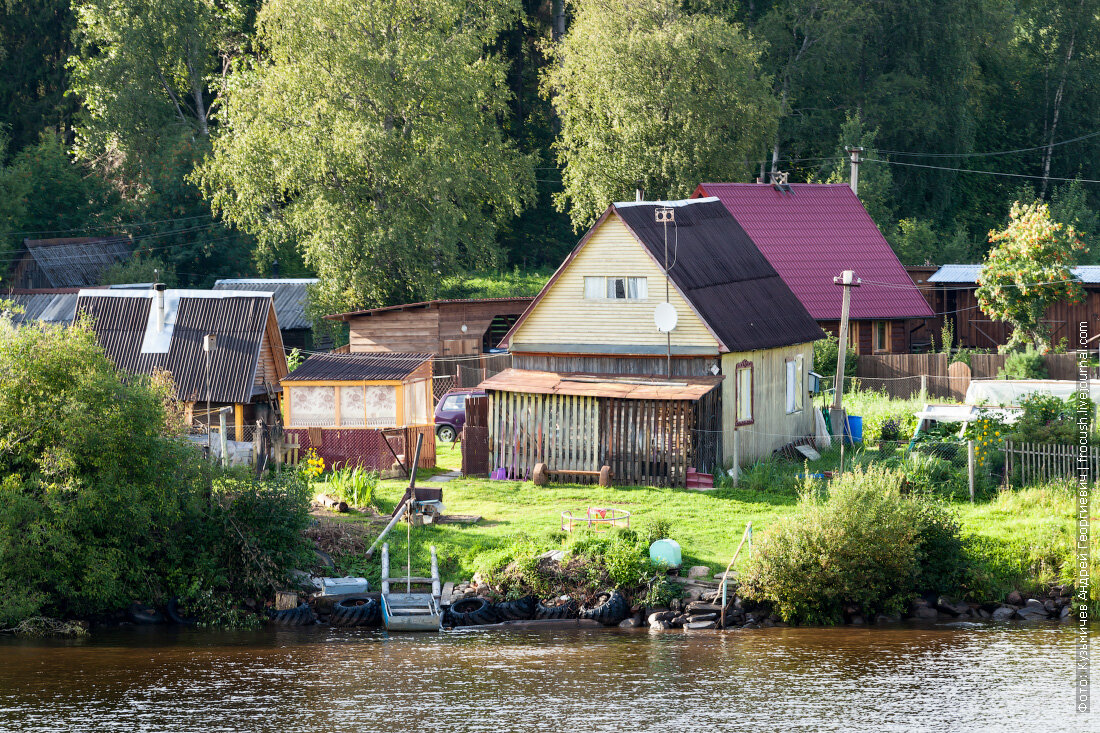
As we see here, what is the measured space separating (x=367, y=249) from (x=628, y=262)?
16.7 m

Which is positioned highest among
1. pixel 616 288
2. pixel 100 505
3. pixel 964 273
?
pixel 964 273

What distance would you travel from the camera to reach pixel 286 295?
50625mm

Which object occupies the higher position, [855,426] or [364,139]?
[364,139]

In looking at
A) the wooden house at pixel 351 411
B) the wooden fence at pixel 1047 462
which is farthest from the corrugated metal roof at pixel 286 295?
the wooden fence at pixel 1047 462

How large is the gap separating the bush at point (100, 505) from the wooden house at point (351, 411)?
18.5 ft

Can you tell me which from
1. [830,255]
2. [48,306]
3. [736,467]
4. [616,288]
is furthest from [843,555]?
[48,306]

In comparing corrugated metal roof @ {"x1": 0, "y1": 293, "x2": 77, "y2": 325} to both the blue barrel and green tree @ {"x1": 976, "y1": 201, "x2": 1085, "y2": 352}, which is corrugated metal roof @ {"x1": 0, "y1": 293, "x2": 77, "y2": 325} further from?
green tree @ {"x1": 976, "y1": 201, "x2": 1085, "y2": 352}

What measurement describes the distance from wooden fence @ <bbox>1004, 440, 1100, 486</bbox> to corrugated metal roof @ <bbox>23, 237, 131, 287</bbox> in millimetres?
40483

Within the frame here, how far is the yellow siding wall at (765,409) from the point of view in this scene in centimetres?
2930

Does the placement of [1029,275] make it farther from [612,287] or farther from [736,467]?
[736,467]

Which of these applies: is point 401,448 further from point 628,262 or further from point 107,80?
point 107,80

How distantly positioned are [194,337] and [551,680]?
55.6 feet

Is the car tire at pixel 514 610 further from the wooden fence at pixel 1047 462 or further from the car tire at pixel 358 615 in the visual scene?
the wooden fence at pixel 1047 462

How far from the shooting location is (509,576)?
23312 millimetres
